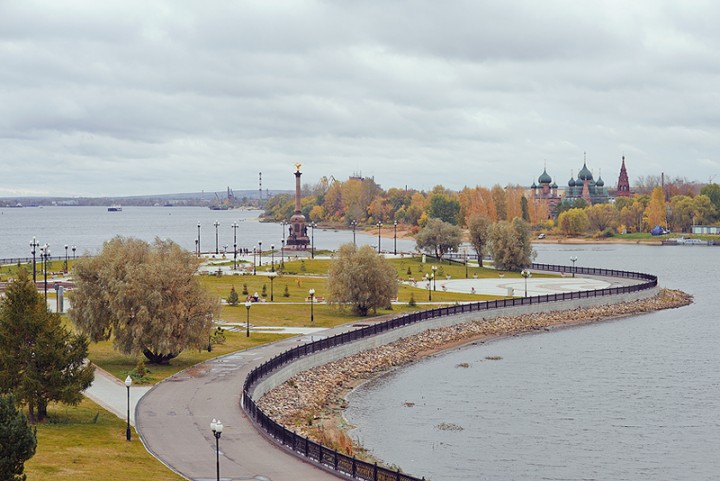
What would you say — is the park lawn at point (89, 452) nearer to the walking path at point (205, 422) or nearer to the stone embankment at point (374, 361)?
the walking path at point (205, 422)

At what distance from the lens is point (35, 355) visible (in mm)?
39000

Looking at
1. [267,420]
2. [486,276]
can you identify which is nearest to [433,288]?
[486,276]

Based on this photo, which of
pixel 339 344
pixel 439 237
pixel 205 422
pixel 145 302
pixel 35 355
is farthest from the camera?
pixel 439 237

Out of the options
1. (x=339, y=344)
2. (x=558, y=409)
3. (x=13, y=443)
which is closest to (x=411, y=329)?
(x=339, y=344)

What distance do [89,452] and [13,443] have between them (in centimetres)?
792

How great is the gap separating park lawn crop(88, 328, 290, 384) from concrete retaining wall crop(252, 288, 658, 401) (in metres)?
4.75

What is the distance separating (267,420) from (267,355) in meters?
17.1

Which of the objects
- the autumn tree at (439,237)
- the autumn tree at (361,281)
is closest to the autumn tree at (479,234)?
the autumn tree at (439,237)

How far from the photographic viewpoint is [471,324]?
7644 cm

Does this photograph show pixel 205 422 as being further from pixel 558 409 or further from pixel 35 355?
pixel 558 409

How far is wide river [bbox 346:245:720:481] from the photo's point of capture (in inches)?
1638

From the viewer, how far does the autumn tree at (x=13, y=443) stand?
88.7ft

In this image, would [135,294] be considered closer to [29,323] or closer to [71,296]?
[71,296]

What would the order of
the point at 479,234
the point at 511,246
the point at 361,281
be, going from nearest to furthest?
the point at 361,281
the point at 511,246
the point at 479,234
